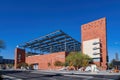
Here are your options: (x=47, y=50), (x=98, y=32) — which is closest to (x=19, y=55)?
(x=47, y=50)

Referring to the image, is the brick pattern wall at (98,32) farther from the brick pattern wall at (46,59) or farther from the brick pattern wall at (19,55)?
the brick pattern wall at (19,55)

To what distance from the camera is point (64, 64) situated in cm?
9056

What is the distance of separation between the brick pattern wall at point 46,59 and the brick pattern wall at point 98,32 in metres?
13.3

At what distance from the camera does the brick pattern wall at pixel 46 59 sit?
98694 mm

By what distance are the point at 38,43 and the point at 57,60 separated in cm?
1481

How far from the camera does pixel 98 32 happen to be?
280ft

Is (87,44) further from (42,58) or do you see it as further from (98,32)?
(42,58)

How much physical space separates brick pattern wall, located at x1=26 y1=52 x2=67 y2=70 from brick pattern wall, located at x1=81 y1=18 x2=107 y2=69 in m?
13.3

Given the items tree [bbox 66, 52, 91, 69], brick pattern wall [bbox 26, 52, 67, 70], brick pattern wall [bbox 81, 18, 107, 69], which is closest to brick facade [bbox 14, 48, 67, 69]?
brick pattern wall [bbox 26, 52, 67, 70]

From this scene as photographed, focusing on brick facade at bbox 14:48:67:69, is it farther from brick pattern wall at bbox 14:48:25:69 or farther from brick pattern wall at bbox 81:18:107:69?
brick pattern wall at bbox 81:18:107:69

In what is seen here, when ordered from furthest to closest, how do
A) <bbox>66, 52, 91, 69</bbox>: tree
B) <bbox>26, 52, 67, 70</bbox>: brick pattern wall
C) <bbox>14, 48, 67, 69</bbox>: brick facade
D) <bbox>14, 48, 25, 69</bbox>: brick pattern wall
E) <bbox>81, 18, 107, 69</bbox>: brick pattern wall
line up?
<bbox>14, 48, 25, 69</bbox>: brick pattern wall
<bbox>14, 48, 67, 69</bbox>: brick facade
<bbox>26, 52, 67, 70</bbox>: brick pattern wall
<bbox>66, 52, 91, 69</bbox>: tree
<bbox>81, 18, 107, 69</bbox>: brick pattern wall

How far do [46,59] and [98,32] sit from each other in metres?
34.4

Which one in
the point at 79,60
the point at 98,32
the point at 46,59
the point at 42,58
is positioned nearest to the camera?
the point at 79,60

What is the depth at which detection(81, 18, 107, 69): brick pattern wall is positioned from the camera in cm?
8256
